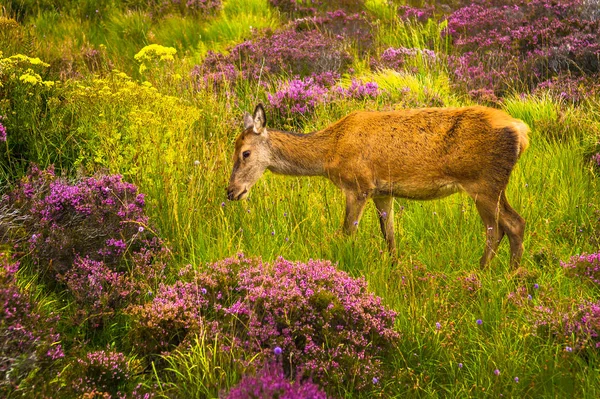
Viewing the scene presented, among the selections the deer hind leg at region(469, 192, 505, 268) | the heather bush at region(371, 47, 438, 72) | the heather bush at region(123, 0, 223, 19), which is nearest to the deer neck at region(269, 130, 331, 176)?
the deer hind leg at region(469, 192, 505, 268)

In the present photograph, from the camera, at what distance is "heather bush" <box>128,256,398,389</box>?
13.0 ft

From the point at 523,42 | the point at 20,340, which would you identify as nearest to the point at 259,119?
the point at 20,340

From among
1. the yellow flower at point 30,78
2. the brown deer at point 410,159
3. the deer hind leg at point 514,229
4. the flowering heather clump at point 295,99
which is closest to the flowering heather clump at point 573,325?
the brown deer at point 410,159

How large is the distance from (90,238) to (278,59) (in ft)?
20.9

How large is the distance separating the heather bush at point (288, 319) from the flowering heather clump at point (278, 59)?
648 centimetres

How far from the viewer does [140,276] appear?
4965 millimetres

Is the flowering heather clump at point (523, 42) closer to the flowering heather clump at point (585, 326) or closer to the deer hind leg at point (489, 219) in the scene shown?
the deer hind leg at point (489, 219)

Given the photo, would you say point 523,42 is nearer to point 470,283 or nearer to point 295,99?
point 295,99

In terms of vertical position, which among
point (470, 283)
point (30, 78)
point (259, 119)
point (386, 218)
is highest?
point (30, 78)

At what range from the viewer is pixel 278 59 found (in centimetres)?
1105

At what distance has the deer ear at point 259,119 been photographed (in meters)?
6.29

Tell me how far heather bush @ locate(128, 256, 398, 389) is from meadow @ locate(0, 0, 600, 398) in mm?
14

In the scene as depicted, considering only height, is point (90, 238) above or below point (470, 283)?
above

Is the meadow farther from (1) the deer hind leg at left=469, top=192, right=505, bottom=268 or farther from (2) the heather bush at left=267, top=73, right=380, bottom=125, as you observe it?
(1) the deer hind leg at left=469, top=192, right=505, bottom=268
